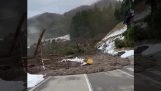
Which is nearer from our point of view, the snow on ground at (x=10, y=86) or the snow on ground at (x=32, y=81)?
the snow on ground at (x=10, y=86)

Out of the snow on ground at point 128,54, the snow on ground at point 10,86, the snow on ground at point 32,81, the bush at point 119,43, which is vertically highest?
the bush at point 119,43

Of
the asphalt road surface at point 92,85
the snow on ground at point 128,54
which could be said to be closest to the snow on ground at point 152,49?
the snow on ground at point 128,54

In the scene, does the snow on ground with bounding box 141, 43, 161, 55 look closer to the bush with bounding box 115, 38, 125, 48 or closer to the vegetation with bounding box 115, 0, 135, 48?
the vegetation with bounding box 115, 0, 135, 48

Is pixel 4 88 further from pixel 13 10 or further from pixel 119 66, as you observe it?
pixel 119 66

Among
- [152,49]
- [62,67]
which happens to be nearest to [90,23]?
[62,67]

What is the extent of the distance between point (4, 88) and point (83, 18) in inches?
764

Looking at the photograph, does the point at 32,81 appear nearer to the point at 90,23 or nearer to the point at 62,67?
the point at 62,67

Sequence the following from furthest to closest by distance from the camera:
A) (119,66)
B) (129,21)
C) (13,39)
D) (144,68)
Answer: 1. (129,21)
2. (119,66)
3. (144,68)
4. (13,39)

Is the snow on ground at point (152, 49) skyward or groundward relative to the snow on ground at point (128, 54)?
skyward

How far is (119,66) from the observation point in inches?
973

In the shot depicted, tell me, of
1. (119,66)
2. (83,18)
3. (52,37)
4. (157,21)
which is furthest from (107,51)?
(157,21)

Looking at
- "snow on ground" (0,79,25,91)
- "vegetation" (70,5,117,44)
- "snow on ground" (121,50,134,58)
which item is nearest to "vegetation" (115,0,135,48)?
"snow on ground" (121,50,134,58)

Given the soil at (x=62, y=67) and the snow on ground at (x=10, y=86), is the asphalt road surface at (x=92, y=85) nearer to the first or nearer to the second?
the snow on ground at (x=10, y=86)

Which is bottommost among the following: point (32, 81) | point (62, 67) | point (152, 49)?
point (32, 81)
